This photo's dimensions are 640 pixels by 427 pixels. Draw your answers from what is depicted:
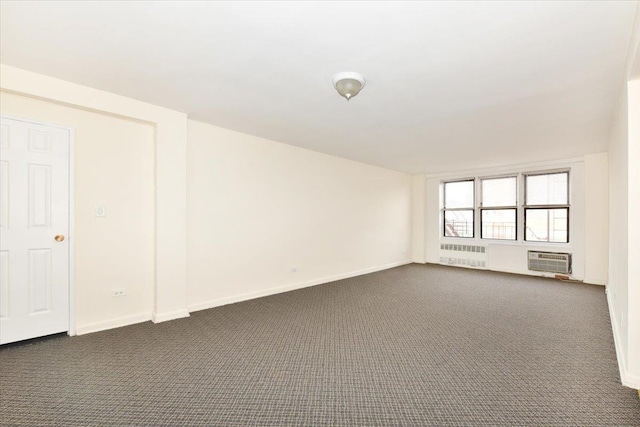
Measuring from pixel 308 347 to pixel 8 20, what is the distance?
3208 mm

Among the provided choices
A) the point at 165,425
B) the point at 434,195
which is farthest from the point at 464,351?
the point at 434,195

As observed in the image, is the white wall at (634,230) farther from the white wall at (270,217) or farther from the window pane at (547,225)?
the window pane at (547,225)

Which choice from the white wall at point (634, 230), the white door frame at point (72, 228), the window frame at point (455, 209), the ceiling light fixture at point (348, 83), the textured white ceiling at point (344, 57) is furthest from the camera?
the window frame at point (455, 209)

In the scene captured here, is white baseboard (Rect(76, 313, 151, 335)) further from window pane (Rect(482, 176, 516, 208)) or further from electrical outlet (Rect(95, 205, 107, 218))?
window pane (Rect(482, 176, 516, 208))

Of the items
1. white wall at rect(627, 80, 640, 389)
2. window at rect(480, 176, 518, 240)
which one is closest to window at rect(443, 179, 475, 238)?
window at rect(480, 176, 518, 240)

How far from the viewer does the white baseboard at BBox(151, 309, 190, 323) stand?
3254 millimetres

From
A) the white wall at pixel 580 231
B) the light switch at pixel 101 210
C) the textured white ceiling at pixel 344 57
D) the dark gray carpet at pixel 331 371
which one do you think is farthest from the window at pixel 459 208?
the light switch at pixel 101 210

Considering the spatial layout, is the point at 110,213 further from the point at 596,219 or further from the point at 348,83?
the point at 596,219

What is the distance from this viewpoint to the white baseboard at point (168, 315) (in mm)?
3254

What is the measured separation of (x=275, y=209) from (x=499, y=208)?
200 inches

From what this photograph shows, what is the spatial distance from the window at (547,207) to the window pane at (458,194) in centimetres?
113

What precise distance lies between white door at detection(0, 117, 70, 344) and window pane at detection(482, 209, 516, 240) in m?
7.42

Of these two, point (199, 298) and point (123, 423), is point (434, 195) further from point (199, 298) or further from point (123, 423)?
point (123, 423)

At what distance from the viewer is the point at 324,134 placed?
4184 millimetres
